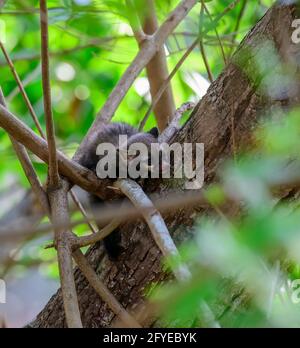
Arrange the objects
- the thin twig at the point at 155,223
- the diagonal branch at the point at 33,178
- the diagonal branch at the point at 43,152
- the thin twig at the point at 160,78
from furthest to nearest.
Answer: the thin twig at the point at 160,78 → the diagonal branch at the point at 33,178 → the diagonal branch at the point at 43,152 → the thin twig at the point at 155,223

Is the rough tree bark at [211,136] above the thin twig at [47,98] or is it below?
below

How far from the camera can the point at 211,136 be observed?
59.2 inches

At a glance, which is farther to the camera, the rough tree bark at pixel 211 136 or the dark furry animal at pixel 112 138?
the dark furry animal at pixel 112 138

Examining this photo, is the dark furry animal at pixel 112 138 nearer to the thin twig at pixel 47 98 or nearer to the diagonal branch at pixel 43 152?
the diagonal branch at pixel 43 152

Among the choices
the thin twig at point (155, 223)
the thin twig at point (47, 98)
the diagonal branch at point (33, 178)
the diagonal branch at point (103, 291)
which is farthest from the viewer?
the diagonal branch at point (33, 178)

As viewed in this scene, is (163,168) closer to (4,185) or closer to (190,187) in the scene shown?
(190,187)

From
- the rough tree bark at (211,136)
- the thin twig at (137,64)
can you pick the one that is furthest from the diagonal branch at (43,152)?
the thin twig at (137,64)

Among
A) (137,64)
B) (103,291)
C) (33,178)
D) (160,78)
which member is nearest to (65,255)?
(103,291)

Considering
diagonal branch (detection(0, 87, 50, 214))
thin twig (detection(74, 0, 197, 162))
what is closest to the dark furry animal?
thin twig (detection(74, 0, 197, 162))

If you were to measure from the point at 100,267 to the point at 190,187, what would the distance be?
0.33 metres

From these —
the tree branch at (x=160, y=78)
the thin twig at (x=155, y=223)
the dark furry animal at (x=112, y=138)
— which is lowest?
the thin twig at (x=155, y=223)

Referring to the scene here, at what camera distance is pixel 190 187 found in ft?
4.99

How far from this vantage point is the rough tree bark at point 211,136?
56.1 inches
